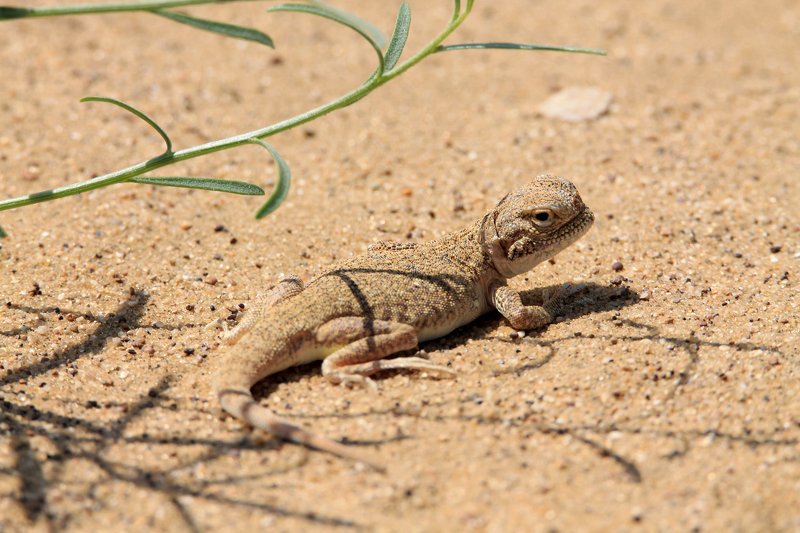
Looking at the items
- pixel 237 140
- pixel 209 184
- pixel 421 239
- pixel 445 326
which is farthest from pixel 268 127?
pixel 421 239

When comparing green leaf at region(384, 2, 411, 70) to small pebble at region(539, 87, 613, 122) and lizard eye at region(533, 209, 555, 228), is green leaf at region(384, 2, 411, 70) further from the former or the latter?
small pebble at region(539, 87, 613, 122)

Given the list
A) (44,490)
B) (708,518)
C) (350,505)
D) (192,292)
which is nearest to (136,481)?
(44,490)

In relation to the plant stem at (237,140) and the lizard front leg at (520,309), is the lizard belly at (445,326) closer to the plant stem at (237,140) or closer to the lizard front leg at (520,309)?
the lizard front leg at (520,309)

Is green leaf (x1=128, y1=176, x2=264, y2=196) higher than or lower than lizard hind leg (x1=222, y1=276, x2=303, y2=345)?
higher

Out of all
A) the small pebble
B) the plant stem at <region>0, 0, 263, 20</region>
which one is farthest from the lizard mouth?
the small pebble

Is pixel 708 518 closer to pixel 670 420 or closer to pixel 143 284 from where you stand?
pixel 670 420

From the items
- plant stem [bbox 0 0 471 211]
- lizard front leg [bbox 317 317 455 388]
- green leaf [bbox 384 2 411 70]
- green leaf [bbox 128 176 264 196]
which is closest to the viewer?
plant stem [bbox 0 0 471 211]
